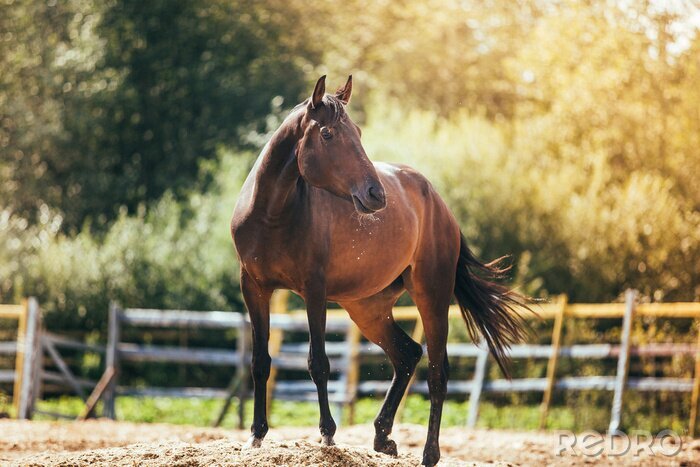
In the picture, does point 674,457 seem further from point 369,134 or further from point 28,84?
point 28,84

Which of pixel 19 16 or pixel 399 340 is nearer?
pixel 399 340

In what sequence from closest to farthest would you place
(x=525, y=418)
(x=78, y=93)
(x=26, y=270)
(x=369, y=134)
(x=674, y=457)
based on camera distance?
(x=674, y=457) < (x=525, y=418) < (x=26, y=270) < (x=369, y=134) < (x=78, y=93)

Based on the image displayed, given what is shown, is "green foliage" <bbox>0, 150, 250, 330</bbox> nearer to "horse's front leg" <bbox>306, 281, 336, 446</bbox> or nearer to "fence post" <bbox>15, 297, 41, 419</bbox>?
"fence post" <bbox>15, 297, 41, 419</bbox>

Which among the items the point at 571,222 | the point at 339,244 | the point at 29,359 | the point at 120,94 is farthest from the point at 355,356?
the point at 120,94

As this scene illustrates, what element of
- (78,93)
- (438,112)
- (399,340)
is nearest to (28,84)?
(78,93)

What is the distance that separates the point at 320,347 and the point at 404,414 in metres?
7.80

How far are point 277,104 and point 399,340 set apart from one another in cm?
1434

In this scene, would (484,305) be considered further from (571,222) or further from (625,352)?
(571,222)

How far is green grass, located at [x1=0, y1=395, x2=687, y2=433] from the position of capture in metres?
11.8

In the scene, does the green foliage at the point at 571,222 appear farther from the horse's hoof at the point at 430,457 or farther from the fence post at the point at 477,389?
the horse's hoof at the point at 430,457

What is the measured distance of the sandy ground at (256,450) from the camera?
5242mm

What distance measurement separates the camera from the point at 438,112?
25984mm

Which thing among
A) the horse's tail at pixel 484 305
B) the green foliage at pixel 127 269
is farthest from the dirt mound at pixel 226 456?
the green foliage at pixel 127 269

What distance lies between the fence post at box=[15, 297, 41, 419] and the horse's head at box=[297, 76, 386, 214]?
795 centimetres
